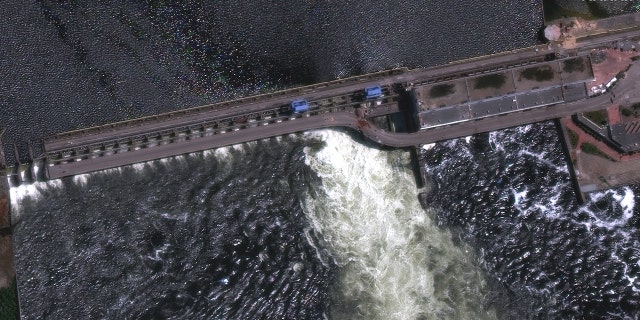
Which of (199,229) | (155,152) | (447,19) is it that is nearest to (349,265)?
(199,229)

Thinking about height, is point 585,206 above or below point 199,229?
below

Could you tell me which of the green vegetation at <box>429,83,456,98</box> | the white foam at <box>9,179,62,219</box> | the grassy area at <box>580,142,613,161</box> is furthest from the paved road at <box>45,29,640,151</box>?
the grassy area at <box>580,142,613,161</box>

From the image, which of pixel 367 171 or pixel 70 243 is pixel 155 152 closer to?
pixel 70 243

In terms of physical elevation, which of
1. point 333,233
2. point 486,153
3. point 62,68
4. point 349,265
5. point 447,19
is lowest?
point 349,265

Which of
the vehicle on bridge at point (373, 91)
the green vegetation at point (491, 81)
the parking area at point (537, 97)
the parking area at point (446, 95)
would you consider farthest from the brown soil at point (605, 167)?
the vehicle on bridge at point (373, 91)

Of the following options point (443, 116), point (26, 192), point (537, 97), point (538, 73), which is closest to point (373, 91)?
point (443, 116)
